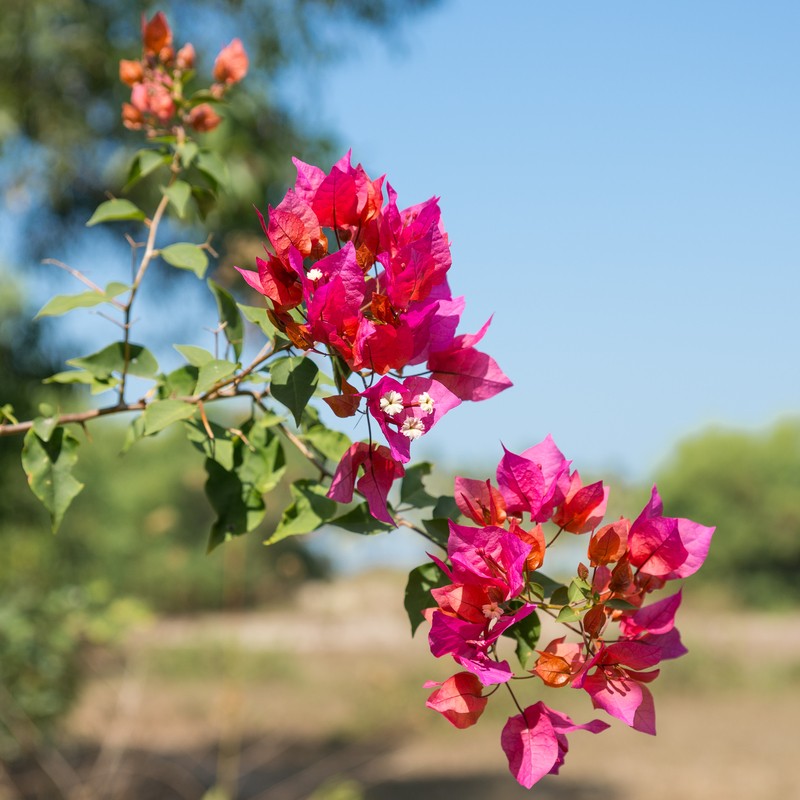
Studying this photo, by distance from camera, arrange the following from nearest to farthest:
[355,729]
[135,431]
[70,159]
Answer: [135,431], [70,159], [355,729]

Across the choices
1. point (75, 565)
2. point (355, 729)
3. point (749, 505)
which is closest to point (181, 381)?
point (75, 565)

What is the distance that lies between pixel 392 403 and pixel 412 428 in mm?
13

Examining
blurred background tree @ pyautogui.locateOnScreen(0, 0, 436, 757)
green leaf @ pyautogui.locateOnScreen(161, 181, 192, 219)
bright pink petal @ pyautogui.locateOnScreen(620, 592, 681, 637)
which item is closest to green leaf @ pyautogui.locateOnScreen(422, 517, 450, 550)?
bright pink petal @ pyautogui.locateOnScreen(620, 592, 681, 637)

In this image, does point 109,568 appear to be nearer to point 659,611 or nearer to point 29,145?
point 29,145

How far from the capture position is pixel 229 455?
0.55 metres

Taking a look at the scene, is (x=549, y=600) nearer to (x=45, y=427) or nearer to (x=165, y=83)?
(x=45, y=427)

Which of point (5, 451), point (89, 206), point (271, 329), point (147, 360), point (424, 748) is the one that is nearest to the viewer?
point (271, 329)

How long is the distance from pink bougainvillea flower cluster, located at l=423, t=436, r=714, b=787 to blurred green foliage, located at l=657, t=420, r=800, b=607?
9.16 m

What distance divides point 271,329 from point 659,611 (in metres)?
0.23

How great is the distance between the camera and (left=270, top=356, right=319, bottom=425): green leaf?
416 millimetres

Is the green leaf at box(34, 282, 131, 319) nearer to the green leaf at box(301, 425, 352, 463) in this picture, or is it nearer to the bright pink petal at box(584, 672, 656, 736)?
the green leaf at box(301, 425, 352, 463)

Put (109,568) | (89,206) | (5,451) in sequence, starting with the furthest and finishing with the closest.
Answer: (109,568) → (89,206) → (5,451)

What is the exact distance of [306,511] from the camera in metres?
0.52

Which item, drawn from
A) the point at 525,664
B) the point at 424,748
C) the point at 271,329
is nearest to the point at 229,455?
the point at 271,329
